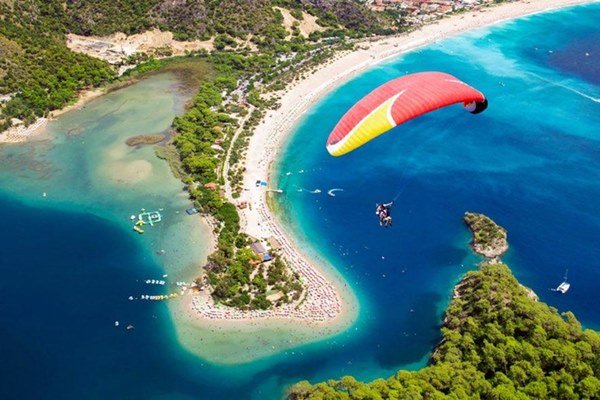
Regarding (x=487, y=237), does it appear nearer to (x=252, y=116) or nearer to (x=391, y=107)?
(x=391, y=107)

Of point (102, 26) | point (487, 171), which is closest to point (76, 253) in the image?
point (487, 171)

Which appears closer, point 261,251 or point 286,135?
point 261,251

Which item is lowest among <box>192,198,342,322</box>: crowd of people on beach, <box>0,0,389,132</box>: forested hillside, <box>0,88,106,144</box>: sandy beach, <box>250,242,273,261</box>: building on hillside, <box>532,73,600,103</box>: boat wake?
<box>532,73,600,103</box>: boat wake

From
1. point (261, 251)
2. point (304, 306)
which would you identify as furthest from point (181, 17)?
point (304, 306)

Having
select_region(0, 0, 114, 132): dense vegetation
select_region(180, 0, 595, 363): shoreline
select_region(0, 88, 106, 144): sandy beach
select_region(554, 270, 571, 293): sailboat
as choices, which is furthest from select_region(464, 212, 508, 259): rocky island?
select_region(0, 0, 114, 132): dense vegetation

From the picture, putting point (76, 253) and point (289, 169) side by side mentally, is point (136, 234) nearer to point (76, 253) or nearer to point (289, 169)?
point (76, 253)

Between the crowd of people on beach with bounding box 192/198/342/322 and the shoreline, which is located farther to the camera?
the crowd of people on beach with bounding box 192/198/342/322

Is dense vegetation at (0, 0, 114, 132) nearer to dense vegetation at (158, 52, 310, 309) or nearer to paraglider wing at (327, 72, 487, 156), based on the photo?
dense vegetation at (158, 52, 310, 309)
